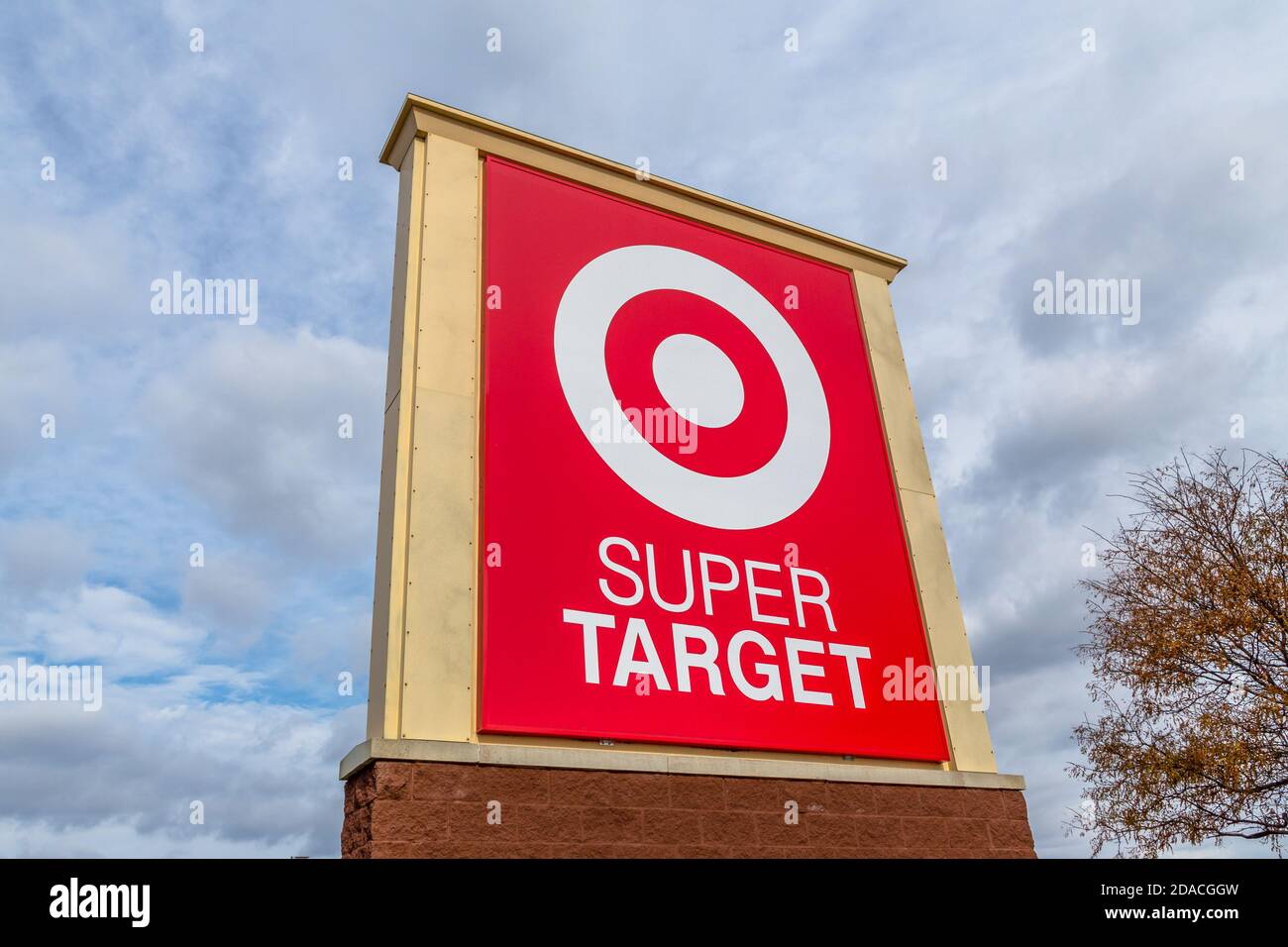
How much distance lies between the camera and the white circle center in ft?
24.4

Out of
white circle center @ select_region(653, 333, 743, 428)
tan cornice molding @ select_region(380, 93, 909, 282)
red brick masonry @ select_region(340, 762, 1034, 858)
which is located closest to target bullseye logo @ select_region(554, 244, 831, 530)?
white circle center @ select_region(653, 333, 743, 428)

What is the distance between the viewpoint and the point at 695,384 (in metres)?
7.59

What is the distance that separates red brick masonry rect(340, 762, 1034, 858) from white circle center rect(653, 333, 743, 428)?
9.83 ft

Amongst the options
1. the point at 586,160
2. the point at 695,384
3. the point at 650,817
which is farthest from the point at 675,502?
the point at 586,160

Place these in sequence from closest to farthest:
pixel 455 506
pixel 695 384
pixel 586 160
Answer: pixel 455 506
pixel 695 384
pixel 586 160

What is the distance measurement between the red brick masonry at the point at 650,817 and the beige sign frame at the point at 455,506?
10 cm

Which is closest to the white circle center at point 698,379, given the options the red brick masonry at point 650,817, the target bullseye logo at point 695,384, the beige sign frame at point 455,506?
the target bullseye logo at point 695,384

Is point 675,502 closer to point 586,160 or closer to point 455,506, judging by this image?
point 455,506

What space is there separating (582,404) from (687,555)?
4.63 feet

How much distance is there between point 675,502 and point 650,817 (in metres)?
2.37

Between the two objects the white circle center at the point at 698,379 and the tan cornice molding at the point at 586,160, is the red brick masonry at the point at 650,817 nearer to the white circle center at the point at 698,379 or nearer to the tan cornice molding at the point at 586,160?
the white circle center at the point at 698,379

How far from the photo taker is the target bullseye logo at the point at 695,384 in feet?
22.8
